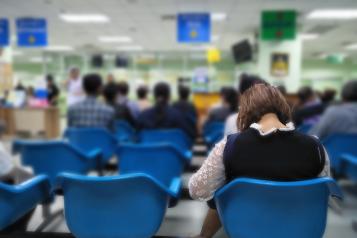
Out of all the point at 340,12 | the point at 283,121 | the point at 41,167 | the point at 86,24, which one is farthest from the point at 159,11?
the point at 283,121

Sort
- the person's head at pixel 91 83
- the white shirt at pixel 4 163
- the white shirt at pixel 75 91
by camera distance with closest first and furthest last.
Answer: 1. the white shirt at pixel 4 163
2. the person's head at pixel 91 83
3. the white shirt at pixel 75 91

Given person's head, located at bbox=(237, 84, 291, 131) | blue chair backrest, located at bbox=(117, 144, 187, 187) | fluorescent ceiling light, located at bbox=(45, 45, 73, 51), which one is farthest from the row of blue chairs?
fluorescent ceiling light, located at bbox=(45, 45, 73, 51)

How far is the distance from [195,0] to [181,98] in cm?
233

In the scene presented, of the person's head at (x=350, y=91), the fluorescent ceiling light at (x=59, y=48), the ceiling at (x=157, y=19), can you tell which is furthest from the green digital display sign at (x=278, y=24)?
the fluorescent ceiling light at (x=59, y=48)

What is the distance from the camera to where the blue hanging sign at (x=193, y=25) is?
23.7 feet

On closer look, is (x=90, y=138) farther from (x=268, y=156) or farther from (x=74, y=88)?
(x=74, y=88)

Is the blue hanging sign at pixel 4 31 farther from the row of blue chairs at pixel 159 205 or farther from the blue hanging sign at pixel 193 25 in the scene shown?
the row of blue chairs at pixel 159 205

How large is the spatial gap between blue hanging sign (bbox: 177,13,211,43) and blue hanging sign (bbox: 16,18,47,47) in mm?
3063

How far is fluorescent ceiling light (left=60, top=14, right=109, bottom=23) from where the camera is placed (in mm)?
7480

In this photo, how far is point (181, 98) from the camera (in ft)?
16.1

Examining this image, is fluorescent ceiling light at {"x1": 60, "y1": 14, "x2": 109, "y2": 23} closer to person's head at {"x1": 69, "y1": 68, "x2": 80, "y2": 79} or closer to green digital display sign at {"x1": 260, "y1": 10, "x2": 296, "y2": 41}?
person's head at {"x1": 69, "y1": 68, "x2": 80, "y2": 79}

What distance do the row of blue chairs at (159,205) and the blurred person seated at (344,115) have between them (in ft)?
5.93

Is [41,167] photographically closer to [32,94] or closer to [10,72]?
[32,94]

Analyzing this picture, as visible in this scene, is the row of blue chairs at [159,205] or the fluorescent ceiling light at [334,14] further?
the fluorescent ceiling light at [334,14]
